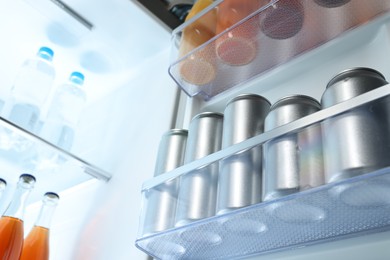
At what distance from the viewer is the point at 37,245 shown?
105cm

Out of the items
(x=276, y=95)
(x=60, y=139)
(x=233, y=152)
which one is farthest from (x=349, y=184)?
(x=60, y=139)

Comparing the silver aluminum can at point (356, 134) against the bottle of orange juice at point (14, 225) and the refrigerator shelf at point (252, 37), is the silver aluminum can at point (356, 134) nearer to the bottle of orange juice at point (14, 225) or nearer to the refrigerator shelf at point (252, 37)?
the refrigerator shelf at point (252, 37)

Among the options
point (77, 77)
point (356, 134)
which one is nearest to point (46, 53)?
point (77, 77)

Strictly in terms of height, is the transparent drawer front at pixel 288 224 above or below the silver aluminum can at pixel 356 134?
below

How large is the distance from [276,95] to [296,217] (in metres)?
0.38

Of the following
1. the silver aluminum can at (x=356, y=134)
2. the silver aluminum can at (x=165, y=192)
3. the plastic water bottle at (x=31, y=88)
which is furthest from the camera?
the plastic water bottle at (x=31, y=88)

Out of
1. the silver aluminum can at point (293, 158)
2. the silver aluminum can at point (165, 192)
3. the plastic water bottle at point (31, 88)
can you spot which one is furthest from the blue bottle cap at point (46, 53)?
the silver aluminum can at point (293, 158)

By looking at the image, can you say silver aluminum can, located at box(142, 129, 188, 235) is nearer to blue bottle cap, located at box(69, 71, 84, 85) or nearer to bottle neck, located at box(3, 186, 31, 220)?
bottle neck, located at box(3, 186, 31, 220)

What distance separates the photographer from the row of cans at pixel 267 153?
0.55 m

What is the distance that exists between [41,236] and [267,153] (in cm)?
69

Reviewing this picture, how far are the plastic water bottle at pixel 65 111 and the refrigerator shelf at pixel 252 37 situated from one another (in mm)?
456

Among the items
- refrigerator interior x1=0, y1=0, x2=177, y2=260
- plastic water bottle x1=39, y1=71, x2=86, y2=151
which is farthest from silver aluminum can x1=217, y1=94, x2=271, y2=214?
plastic water bottle x1=39, y1=71, x2=86, y2=151

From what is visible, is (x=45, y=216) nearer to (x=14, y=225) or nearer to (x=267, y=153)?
(x=14, y=225)

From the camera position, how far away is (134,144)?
119 cm
